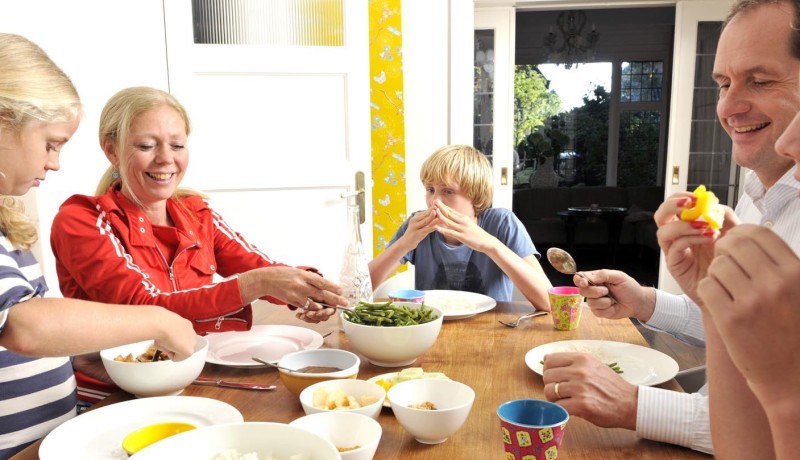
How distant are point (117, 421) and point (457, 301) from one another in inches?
39.3

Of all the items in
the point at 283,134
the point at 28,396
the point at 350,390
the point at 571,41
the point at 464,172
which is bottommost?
the point at 28,396

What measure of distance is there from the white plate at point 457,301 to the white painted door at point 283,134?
131 cm

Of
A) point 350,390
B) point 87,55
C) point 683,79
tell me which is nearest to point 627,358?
point 350,390

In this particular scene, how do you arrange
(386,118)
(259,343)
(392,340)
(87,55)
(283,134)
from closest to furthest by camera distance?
(392,340), (259,343), (87,55), (283,134), (386,118)

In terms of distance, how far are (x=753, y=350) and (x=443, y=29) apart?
11.8ft

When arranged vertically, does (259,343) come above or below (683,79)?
below

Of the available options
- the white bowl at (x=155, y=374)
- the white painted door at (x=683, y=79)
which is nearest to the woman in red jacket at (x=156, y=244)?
the white bowl at (x=155, y=374)

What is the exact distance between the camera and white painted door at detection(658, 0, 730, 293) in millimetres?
4480

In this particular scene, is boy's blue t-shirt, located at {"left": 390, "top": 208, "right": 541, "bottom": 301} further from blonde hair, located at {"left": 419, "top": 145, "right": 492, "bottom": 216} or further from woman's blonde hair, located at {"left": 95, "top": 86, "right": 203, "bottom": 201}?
woman's blonde hair, located at {"left": 95, "top": 86, "right": 203, "bottom": 201}

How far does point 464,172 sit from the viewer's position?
2160 mm

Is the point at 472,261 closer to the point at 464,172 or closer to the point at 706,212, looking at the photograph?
the point at 464,172

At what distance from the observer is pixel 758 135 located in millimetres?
1278

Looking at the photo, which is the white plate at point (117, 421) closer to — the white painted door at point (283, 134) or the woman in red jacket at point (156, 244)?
the woman in red jacket at point (156, 244)

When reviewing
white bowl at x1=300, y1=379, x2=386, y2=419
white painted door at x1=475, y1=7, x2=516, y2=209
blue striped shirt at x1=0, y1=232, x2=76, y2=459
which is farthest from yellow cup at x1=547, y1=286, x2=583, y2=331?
white painted door at x1=475, y1=7, x2=516, y2=209
